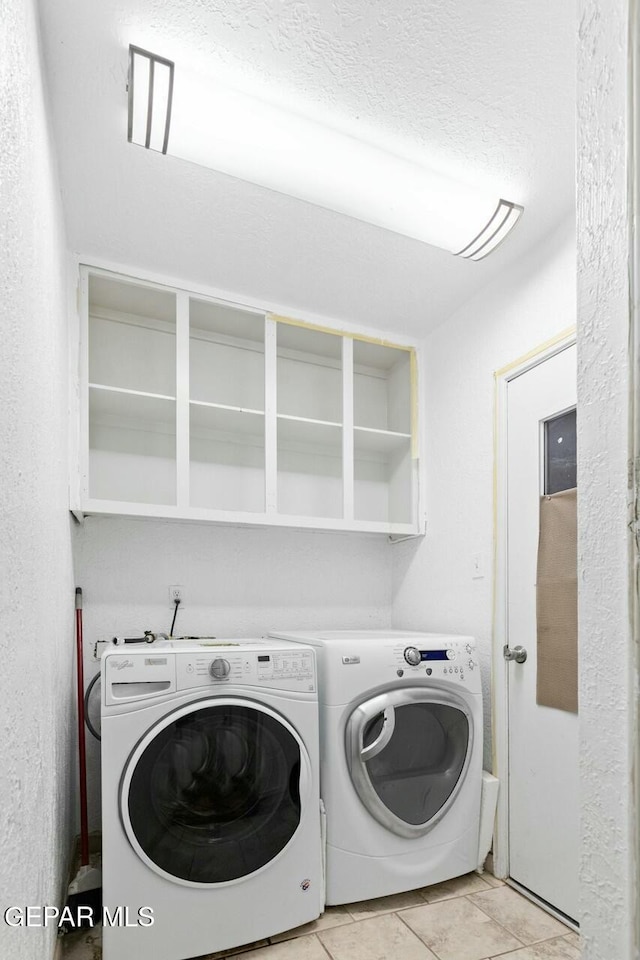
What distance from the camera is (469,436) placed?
262 centimetres

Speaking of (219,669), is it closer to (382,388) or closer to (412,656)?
(412,656)

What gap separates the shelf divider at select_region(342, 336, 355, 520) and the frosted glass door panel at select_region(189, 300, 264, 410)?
1.30 ft

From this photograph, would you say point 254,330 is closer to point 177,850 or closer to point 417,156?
point 417,156

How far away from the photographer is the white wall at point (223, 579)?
2.54 meters

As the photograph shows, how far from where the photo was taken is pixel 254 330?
9.04 feet

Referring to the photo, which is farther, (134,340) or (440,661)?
(134,340)

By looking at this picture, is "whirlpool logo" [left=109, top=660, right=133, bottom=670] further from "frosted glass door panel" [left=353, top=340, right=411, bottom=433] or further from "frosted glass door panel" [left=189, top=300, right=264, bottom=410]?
"frosted glass door panel" [left=353, top=340, right=411, bottom=433]

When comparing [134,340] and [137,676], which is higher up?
[134,340]

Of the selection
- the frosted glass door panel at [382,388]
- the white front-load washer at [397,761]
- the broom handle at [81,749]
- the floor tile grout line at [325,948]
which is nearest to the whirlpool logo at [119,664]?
the broom handle at [81,749]

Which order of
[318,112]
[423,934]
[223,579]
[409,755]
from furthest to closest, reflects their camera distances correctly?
1. [223,579]
2. [409,755]
3. [423,934]
4. [318,112]

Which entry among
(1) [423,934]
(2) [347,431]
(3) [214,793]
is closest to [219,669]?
(3) [214,793]

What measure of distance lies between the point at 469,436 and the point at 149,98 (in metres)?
1.75

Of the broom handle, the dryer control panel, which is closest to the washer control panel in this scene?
the dryer control panel

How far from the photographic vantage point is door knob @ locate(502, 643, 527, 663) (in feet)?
7.22
